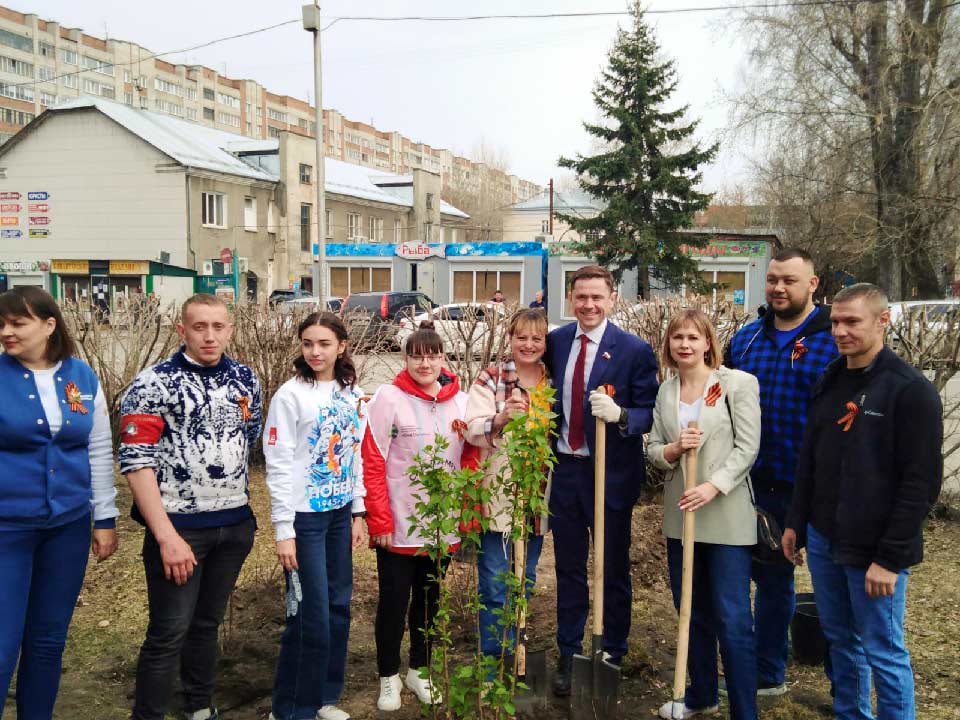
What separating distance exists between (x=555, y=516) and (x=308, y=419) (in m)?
1.26

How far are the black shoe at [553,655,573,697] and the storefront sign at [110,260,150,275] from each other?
31.2 m

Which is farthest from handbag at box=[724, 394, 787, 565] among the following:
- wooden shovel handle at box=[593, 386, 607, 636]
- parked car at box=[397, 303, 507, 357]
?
parked car at box=[397, 303, 507, 357]

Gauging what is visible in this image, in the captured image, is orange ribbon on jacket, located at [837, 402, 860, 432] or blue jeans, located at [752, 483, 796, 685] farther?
blue jeans, located at [752, 483, 796, 685]

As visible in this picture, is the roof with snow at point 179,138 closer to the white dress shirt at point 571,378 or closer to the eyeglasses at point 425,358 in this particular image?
the eyeglasses at point 425,358

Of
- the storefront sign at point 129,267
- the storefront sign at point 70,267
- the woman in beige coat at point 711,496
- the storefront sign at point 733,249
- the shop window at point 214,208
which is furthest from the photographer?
the storefront sign at point 70,267

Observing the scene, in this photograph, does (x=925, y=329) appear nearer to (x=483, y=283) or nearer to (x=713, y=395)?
(x=713, y=395)

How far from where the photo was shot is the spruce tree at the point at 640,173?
21844 mm

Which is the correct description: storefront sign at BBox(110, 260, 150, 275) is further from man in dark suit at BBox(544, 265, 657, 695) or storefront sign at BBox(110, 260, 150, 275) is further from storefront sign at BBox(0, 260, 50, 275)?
man in dark suit at BBox(544, 265, 657, 695)

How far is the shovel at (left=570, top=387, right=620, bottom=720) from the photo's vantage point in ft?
10.5

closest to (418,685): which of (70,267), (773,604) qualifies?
(773,604)

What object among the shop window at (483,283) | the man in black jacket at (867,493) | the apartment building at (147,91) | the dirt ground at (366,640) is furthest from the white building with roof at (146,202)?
the man in black jacket at (867,493)

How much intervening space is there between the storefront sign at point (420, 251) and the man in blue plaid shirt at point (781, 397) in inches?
1167

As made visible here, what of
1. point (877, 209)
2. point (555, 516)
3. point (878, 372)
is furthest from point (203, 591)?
point (877, 209)

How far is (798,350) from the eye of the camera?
329 cm
